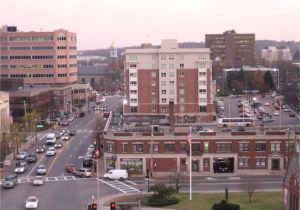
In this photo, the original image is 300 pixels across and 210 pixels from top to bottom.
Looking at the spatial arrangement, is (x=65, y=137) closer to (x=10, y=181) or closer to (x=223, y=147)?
(x=223, y=147)

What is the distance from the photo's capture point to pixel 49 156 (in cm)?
4650

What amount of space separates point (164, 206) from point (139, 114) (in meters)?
34.1

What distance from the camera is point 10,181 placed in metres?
35.8

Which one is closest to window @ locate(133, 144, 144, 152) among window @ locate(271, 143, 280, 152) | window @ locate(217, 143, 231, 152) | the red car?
the red car

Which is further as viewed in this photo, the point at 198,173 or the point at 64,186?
the point at 198,173

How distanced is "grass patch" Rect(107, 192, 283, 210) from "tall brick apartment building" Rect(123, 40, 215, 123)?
31139 mm

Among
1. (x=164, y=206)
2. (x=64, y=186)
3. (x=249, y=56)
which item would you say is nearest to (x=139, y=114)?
(x=64, y=186)

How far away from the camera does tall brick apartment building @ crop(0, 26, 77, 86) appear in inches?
3206

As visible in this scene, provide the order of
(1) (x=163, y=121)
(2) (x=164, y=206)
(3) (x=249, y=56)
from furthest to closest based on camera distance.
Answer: (3) (x=249, y=56), (1) (x=163, y=121), (2) (x=164, y=206)

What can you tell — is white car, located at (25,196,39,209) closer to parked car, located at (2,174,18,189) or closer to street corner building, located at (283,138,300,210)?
parked car, located at (2,174,18,189)

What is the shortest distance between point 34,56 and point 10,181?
47479 millimetres

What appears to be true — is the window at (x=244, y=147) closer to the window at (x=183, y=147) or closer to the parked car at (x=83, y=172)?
the window at (x=183, y=147)

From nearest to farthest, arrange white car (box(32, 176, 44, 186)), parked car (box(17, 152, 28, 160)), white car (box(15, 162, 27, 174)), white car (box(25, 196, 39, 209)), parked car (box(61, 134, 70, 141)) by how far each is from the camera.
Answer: white car (box(25, 196, 39, 209)) < white car (box(32, 176, 44, 186)) < white car (box(15, 162, 27, 174)) < parked car (box(17, 152, 28, 160)) < parked car (box(61, 134, 70, 141))

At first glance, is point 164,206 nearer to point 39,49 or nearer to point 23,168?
point 23,168
